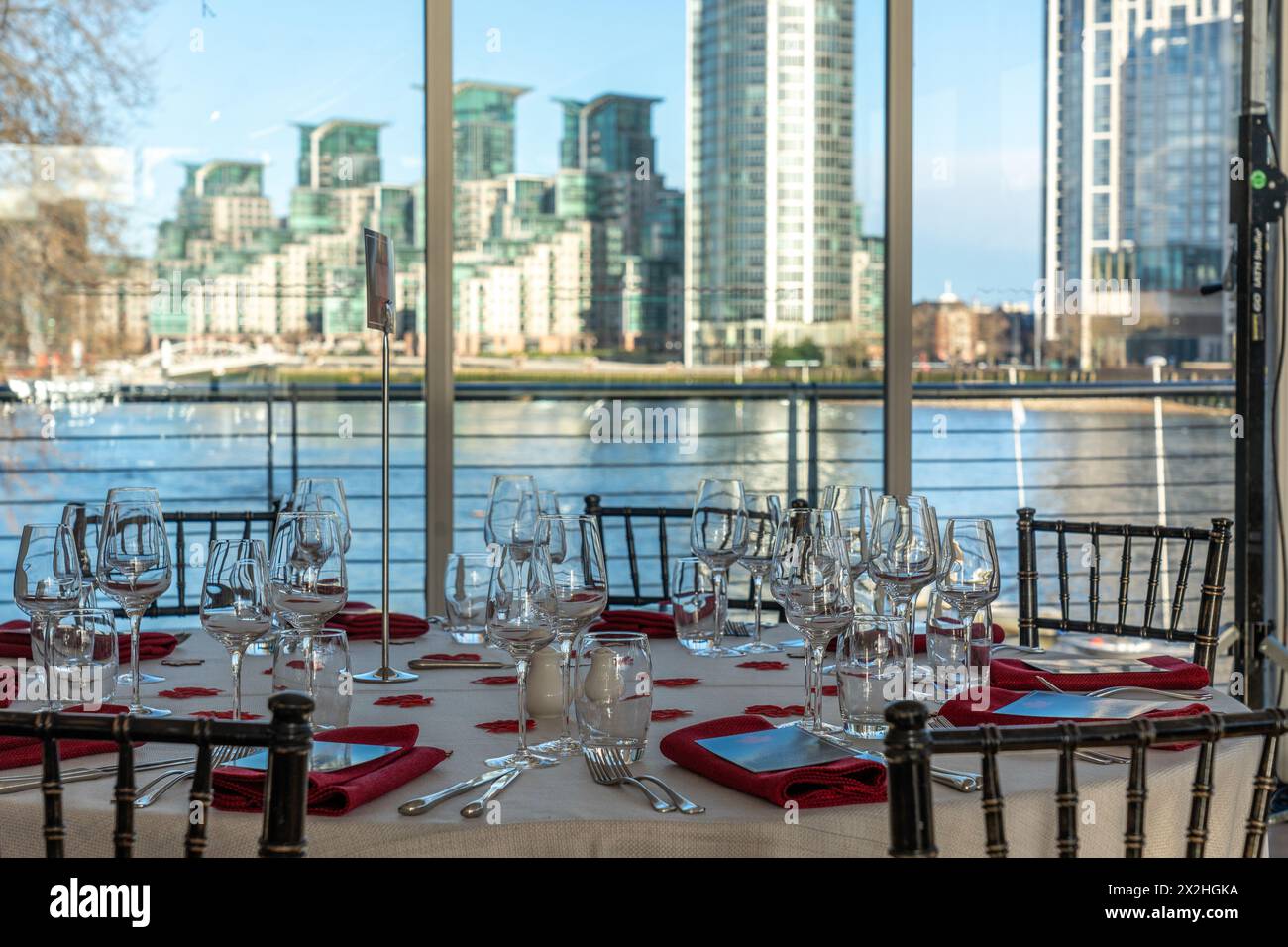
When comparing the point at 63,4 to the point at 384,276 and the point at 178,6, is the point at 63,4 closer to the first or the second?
the point at 178,6

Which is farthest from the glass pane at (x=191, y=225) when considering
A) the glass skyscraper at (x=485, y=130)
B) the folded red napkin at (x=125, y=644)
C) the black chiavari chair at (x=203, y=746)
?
the black chiavari chair at (x=203, y=746)

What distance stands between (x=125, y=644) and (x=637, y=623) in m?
0.73

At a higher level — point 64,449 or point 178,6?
point 178,6

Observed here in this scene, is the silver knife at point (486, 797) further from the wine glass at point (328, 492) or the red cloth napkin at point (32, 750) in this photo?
the wine glass at point (328, 492)

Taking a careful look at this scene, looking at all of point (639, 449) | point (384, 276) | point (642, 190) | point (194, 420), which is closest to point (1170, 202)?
point (642, 190)

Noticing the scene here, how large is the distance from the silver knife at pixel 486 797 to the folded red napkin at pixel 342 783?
0.08m

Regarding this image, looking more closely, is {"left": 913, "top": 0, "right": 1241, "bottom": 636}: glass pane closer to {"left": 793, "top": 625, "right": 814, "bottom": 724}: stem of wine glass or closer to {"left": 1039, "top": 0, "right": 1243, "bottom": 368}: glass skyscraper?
{"left": 1039, "top": 0, "right": 1243, "bottom": 368}: glass skyscraper

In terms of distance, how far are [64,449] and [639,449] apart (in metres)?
6.48

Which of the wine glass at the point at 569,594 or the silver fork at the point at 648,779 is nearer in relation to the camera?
the silver fork at the point at 648,779

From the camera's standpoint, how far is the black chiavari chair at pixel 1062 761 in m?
0.85

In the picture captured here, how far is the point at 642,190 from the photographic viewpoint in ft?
38.3

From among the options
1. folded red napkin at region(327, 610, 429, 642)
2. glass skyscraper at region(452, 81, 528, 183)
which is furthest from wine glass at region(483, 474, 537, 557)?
glass skyscraper at region(452, 81, 528, 183)

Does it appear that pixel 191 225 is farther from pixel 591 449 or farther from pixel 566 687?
pixel 566 687
